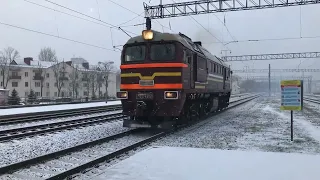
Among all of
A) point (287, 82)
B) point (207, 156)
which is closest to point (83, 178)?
point (207, 156)

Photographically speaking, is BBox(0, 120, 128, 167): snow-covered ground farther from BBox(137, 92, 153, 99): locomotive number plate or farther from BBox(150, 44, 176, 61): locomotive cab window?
BBox(150, 44, 176, 61): locomotive cab window

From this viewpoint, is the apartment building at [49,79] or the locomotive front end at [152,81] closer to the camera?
the locomotive front end at [152,81]

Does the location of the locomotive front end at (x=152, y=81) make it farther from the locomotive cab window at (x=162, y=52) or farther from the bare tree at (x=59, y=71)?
the bare tree at (x=59, y=71)

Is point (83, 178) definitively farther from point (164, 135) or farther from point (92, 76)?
point (92, 76)

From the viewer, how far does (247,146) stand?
10094mm

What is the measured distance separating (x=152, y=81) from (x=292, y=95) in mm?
4970

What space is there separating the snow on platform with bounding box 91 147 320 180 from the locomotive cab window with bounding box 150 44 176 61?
4.72 m

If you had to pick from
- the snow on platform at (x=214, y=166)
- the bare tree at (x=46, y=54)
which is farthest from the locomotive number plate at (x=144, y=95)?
the bare tree at (x=46, y=54)

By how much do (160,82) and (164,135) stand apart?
1.95m

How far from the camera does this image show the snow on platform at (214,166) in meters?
6.59

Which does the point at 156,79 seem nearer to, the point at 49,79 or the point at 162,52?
the point at 162,52

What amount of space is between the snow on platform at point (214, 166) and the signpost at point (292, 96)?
3.40 metres

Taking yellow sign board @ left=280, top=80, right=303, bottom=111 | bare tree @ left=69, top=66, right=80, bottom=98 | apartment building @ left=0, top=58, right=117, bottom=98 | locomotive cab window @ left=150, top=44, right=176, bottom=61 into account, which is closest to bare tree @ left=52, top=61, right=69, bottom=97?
apartment building @ left=0, top=58, right=117, bottom=98

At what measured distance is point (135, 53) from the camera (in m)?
13.4
